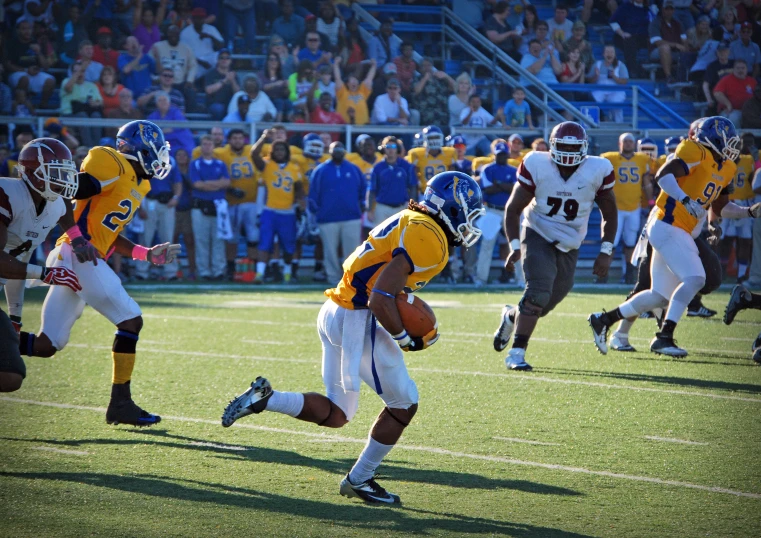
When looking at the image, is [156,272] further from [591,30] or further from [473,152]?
[591,30]

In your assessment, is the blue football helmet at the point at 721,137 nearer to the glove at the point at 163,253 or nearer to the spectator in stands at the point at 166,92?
the glove at the point at 163,253

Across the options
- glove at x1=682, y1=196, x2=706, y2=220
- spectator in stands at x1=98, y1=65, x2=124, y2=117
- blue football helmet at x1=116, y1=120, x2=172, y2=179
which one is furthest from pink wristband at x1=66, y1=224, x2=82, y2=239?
spectator in stands at x1=98, y1=65, x2=124, y2=117

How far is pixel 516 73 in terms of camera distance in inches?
704

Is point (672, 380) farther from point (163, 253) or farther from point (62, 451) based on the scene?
point (62, 451)

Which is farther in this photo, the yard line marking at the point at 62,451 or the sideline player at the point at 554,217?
the sideline player at the point at 554,217

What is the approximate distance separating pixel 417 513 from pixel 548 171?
3911 millimetres

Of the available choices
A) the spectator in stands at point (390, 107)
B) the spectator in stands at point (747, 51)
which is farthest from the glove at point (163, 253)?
the spectator in stands at point (747, 51)

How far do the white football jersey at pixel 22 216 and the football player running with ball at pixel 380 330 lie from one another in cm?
173

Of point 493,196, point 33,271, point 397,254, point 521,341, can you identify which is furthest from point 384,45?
point 397,254

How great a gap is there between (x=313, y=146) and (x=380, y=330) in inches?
395

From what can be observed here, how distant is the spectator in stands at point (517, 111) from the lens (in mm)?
16125

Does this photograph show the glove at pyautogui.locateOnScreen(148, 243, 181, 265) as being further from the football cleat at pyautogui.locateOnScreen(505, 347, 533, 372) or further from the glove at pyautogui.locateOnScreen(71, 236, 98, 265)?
the football cleat at pyautogui.locateOnScreen(505, 347, 533, 372)

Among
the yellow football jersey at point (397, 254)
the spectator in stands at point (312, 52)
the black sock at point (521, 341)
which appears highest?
the spectator in stands at point (312, 52)

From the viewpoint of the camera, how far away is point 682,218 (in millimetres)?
7793
